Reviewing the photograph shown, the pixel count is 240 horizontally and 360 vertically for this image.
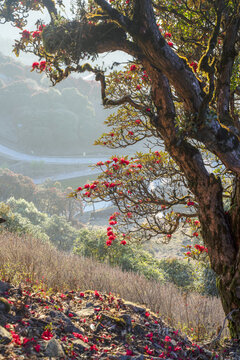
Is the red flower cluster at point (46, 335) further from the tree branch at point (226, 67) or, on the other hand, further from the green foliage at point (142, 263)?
the green foliage at point (142, 263)

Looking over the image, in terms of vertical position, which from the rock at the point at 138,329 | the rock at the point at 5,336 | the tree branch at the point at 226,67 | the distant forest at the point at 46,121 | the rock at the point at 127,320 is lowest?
the rock at the point at 138,329

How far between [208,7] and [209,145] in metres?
2.14

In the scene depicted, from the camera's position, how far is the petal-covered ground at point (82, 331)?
259cm

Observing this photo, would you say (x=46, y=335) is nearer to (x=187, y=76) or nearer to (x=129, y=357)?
(x=129, y=357)

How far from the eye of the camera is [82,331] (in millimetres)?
3258

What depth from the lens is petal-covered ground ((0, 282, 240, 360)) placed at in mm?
2593

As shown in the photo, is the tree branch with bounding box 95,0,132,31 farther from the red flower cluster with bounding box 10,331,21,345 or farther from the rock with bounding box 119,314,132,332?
the rock with bounding box 119,314,132,332

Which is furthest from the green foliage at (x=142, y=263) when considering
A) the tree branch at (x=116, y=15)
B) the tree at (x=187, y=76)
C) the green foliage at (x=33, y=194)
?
the green foliage at (x=33, y=194)

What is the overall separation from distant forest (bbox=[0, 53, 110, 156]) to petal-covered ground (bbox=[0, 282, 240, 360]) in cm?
4076

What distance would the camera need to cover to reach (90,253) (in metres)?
10.0

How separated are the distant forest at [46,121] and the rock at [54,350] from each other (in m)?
42.0

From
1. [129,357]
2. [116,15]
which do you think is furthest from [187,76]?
[129,357]

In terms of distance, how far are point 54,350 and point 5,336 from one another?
0.44 metres

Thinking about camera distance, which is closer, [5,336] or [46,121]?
[5,336]
